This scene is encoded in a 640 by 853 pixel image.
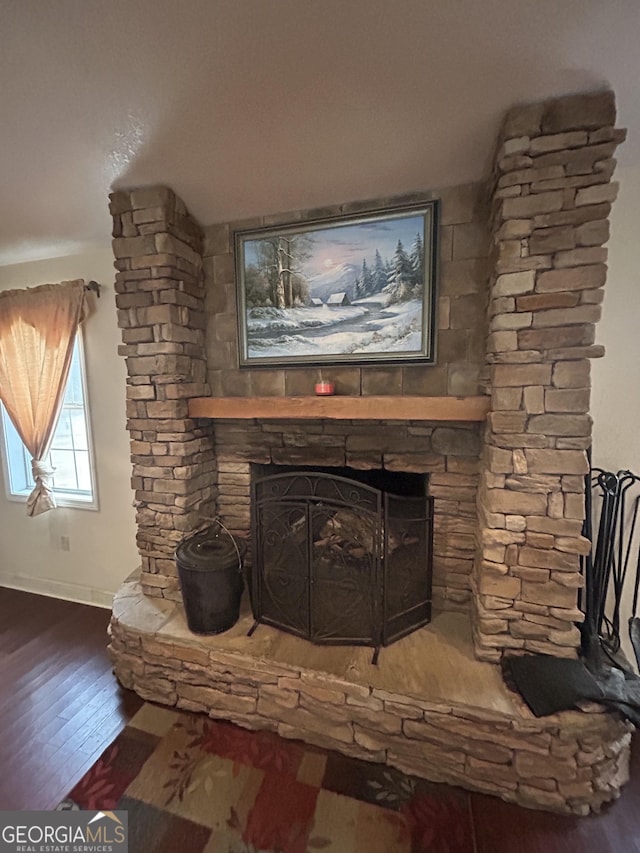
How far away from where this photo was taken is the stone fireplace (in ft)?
4.40

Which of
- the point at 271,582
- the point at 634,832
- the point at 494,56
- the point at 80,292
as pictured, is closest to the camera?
the point at 494,56

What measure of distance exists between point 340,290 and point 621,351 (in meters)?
1.38

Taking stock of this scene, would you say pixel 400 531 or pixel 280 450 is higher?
pixel 280 450

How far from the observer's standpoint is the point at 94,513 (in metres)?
2.74

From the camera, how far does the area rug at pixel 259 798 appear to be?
127 centimetres

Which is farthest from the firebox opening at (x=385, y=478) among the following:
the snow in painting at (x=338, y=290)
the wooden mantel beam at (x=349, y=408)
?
the snow in painting at (x=338, y=290)

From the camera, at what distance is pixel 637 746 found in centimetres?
164

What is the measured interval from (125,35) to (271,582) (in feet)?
7.16

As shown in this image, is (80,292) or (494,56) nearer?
(494,56)

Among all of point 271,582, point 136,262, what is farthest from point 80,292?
point 271,582

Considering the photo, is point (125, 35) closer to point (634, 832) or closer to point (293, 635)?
point (293, 635)

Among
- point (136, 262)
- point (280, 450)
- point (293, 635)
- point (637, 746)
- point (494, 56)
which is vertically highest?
point (494, 56)

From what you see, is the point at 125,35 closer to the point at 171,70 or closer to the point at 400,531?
the point at 171,70

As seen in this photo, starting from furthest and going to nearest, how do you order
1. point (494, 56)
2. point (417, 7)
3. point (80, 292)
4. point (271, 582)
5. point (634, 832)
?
1. point (80, 292)
2. point (271, 582)
3. point (634, 832)
4. point (494, 56)
5. point (417, 7)
